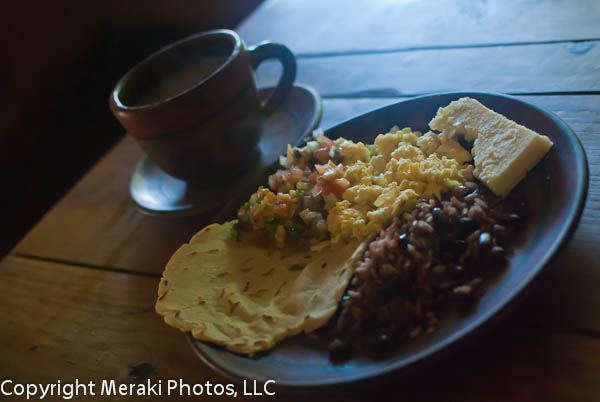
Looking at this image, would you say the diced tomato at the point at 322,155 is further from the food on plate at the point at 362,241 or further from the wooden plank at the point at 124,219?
the wooden plank at the point at 124,219

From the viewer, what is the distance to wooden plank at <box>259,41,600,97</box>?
1.23 m

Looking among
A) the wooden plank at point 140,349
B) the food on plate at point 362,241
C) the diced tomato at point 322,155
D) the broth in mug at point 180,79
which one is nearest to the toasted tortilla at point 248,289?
the food on plate at point 362,241

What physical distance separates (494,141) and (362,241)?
0.33 meters

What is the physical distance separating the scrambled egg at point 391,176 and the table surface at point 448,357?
0.89ft

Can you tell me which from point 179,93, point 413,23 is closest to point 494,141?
point 179,93

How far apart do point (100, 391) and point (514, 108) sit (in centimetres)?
105

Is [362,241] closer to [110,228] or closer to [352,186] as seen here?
[352,186]

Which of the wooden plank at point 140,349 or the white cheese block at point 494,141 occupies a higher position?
the white cheese block at point 494,141

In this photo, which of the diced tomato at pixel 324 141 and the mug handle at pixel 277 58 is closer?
the diced tomato at pixel 324 141

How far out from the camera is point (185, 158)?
1.24 m

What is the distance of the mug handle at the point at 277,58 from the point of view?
1312mm

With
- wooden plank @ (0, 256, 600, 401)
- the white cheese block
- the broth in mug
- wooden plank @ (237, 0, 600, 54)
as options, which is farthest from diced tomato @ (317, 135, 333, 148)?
wooden plank @ (237, 0, 600, 54)

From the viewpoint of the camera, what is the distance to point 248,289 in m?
0.93

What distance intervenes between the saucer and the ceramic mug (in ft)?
0.16
